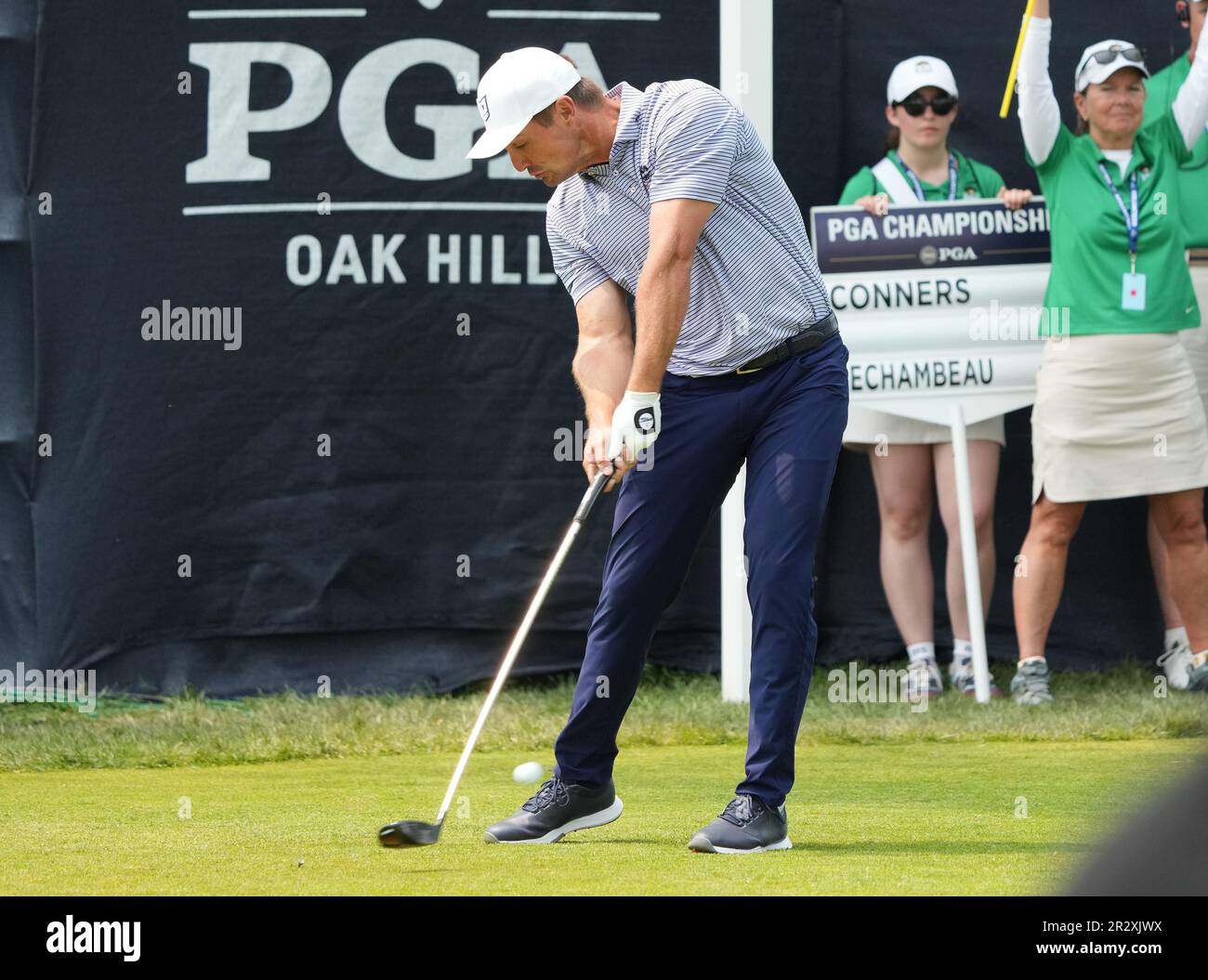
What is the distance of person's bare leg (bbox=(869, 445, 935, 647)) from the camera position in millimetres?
6930

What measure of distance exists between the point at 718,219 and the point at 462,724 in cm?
284

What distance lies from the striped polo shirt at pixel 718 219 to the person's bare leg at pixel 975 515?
297cm

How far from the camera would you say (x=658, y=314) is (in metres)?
3.88

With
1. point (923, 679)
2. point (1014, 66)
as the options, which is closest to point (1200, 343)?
point (1014, 66)

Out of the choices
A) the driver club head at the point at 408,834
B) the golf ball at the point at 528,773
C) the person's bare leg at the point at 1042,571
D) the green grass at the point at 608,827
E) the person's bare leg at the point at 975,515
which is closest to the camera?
the green grass at the point at 608,827

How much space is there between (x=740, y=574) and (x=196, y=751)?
2.05 m

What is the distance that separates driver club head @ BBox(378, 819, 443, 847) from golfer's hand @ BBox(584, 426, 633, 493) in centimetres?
85

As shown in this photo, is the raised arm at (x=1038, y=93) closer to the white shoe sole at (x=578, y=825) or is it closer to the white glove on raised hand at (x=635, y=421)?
the white glove on raised hand at (x=635, y=421)

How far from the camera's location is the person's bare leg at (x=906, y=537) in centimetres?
693

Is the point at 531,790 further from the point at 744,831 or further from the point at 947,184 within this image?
the point at 947,184

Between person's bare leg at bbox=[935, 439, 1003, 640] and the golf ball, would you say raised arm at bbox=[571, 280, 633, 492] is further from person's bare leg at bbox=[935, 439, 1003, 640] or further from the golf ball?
person's bare leg at bbox=[935, 439, 1003, 640]

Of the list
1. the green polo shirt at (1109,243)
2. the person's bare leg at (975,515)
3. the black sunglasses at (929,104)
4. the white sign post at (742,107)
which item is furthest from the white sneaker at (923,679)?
the black sunglasses at (929,104)

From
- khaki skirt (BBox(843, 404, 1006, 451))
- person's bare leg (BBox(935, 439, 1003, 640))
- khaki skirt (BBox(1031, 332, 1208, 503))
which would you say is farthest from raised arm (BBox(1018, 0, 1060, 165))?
person's bare leg (BBox(935, 439, 1003, 640))
